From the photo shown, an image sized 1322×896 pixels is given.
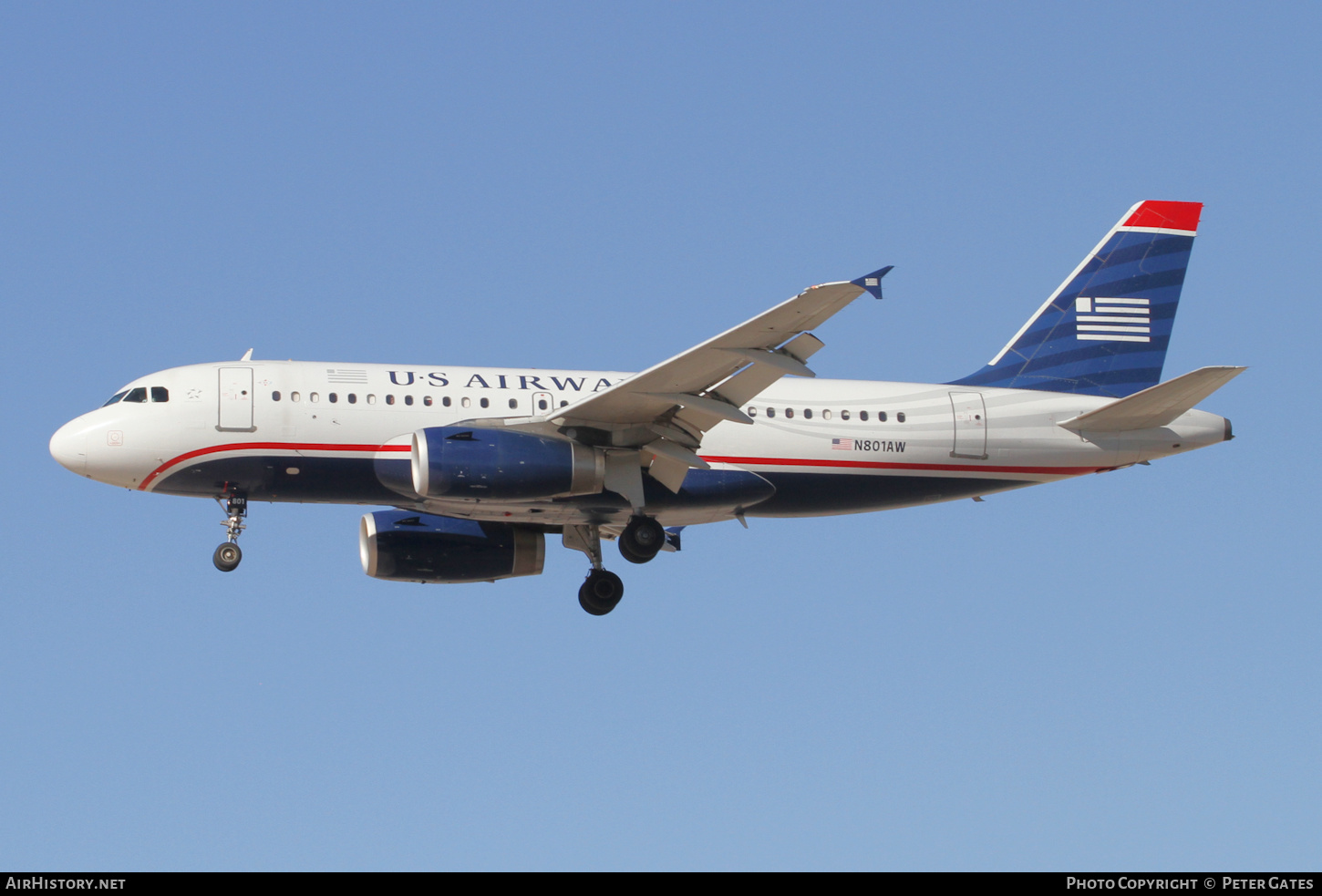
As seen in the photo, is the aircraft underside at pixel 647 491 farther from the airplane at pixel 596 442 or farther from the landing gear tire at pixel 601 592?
the landing gear tire at pixel 601 592

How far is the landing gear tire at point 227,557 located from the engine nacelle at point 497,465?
396 centimetres

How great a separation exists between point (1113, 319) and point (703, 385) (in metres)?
Answer: 11.3

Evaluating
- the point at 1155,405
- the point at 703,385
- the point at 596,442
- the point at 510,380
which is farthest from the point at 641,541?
the point at 1155,405

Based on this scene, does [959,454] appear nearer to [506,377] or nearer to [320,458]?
[506,377]

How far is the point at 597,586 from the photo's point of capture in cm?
3259

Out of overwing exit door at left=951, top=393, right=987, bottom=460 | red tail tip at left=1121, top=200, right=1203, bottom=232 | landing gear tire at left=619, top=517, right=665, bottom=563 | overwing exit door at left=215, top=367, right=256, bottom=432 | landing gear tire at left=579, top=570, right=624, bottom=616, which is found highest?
red tail tip at left=1121, top=200, right=1203, bottom=232

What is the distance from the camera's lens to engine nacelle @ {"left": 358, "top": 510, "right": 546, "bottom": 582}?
32312 mm

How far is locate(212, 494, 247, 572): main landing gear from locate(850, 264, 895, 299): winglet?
12.7 m

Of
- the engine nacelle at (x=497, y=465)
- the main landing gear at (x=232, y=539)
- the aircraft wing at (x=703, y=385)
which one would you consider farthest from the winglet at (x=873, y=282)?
the main landing gear at (x=232, y=539)

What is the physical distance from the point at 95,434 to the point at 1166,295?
22056 mm

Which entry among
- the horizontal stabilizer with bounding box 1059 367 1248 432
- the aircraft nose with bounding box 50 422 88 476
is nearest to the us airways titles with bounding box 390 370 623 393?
the aircraft nose with bounding box 50 422 88 476

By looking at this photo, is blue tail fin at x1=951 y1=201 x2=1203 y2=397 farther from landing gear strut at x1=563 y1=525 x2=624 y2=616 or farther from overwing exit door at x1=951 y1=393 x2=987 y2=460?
landing gear strut at x1=563 y1=525 x2=624 y2=616

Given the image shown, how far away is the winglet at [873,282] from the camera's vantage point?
23.6m

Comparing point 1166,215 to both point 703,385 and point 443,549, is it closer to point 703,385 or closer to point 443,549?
point 703,385
